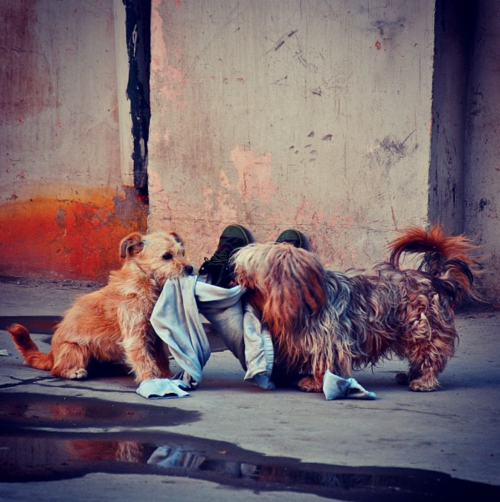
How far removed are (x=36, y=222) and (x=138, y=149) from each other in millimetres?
1411

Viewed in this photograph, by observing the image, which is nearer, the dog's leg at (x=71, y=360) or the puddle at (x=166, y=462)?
the puddle at (x=166, y=462)

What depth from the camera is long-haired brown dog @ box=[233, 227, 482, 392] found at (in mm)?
5180

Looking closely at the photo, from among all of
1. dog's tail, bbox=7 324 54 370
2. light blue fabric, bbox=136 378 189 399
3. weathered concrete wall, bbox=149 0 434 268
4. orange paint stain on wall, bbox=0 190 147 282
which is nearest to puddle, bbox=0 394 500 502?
→ light blue fabric, bbox=136 378 189 399

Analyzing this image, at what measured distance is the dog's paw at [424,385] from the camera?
5363 millimetres

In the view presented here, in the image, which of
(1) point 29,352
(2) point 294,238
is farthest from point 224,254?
(1) point 29,352

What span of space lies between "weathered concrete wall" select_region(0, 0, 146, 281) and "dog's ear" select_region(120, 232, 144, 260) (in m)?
3.69

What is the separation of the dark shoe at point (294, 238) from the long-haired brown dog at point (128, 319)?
2505mm

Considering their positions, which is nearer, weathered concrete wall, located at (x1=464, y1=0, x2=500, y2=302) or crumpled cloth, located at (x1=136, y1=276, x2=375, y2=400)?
crumpled cloth, located at (x1=136, y1=276, x2=375, y2=400)

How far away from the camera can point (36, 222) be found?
30.8ft

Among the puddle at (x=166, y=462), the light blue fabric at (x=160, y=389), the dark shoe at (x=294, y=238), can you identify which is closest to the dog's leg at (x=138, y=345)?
the light blue fabric at (x=160, y=389)

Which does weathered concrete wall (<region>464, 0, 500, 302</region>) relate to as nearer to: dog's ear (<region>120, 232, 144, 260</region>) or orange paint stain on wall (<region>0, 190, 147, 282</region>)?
orange paint stain on wall (<region>0, 190, 147, 282</region>)

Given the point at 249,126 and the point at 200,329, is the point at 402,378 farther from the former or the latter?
the point at 249,126

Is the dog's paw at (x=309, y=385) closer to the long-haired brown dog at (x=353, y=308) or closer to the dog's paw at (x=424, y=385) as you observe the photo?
the long-haired brown dog at (x=353, y=308)

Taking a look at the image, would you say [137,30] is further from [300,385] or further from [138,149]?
[300,385]
